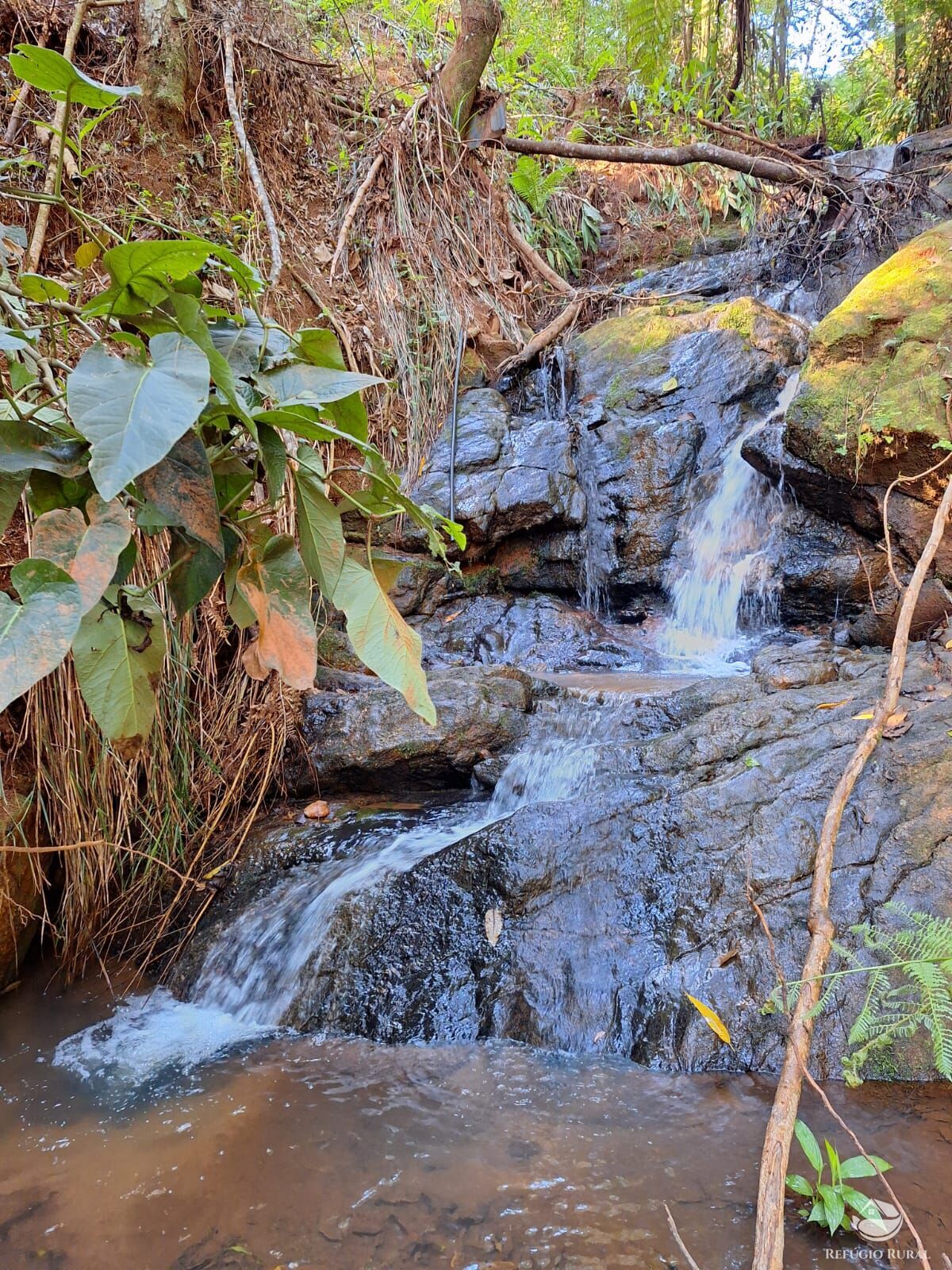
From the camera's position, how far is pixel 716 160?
5.93 m

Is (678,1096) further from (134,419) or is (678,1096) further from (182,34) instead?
(182,34)

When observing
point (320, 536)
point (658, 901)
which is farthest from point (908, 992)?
point (320, 536)

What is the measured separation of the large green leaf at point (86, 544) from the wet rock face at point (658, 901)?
5.71 feet

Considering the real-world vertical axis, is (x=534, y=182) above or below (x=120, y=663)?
above

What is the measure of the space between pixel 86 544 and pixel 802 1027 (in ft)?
4.80

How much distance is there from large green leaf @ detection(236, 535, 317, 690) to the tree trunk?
537 cm

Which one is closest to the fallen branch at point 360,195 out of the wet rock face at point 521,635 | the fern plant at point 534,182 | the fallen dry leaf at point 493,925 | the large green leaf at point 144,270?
the fern plant at point 534,182

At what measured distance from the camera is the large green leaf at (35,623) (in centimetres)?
70

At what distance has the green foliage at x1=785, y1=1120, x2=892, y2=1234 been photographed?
135 cm

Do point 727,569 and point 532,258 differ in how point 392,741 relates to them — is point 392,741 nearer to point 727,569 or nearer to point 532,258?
point 727,569

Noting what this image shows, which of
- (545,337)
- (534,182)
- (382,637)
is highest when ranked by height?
(534,182)

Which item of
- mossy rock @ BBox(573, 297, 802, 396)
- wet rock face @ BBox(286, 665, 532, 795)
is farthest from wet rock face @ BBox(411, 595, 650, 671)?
mossy rock @ BBox(573, 297, 802, 396)

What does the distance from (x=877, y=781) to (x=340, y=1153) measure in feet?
5.73

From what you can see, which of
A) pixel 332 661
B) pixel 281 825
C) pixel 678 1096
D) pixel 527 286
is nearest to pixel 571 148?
pixel 527 286
